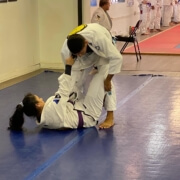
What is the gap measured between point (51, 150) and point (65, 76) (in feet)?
2.49

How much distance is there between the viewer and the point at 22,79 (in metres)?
6.62

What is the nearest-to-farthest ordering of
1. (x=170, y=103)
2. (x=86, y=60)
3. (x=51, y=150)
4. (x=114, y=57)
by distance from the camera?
(x=51, y=150) < (x=114, y=57) < (x=86, y=60) < (x=170, y=103)

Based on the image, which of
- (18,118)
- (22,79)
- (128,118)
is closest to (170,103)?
(128,118)

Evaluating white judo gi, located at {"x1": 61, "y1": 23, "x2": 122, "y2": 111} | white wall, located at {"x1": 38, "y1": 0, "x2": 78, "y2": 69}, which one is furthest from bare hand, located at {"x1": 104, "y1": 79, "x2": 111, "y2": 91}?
white wall, located at {"x1": 38, "y1": 0, "x2": 78, "y2": 69}

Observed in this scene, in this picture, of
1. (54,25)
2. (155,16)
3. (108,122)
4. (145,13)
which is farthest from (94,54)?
(155,16)

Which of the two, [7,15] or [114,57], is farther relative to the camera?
[7,15]

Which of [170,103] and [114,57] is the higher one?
[114,57]

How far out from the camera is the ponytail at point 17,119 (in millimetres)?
3968

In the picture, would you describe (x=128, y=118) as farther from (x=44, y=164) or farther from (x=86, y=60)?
(x=44, y=164)

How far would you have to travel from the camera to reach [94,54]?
4113 mm

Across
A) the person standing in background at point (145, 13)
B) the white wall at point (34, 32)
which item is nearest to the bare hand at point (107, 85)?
the white wall at point (34, 32)

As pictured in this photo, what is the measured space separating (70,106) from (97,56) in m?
0.55

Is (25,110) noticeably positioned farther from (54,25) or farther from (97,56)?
(54,25)

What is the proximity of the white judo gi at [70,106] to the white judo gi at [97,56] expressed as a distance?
3.6 inches
